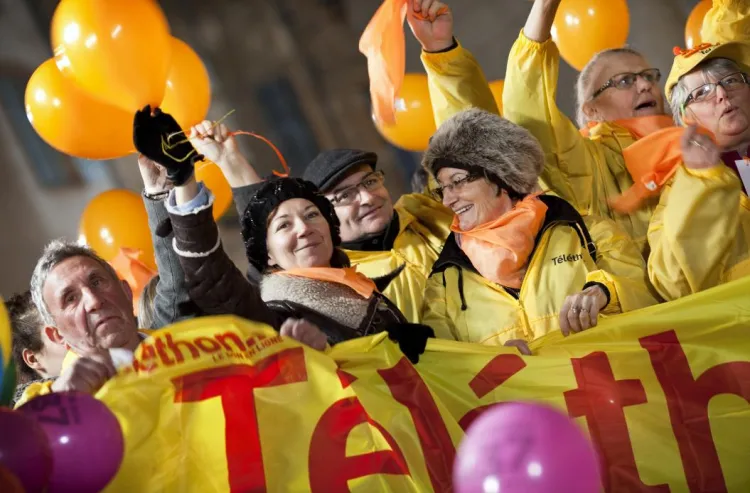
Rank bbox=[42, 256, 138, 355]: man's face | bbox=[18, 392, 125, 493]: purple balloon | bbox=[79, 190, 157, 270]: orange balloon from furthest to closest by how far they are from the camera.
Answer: bbox=[79, 190, 157, 270]: orange balloon
bbox=[42, 256, 138, 355]: man's face
bbox=[18, 392, 125, 493]: purple balloon

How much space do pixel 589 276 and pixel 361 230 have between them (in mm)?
842

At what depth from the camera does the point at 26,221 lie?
543 cm

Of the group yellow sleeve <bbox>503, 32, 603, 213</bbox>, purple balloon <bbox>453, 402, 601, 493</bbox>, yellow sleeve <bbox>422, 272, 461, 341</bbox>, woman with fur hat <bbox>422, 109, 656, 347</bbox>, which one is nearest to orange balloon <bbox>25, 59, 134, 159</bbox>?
woman with fur hat <bbox>422, 109, 656, 347</bbox>

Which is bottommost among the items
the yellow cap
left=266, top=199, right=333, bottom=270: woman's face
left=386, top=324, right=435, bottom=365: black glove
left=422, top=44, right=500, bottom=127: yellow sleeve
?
left=386, top=324, right=435, bottom=365: black glove

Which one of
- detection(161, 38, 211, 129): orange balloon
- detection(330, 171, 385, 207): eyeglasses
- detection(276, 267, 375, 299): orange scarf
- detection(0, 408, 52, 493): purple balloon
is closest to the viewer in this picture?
detection(0, 408, 52, 493): purple balloon

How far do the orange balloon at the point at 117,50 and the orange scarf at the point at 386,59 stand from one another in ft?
2.02

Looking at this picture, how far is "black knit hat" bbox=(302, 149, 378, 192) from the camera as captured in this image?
9.89 ft

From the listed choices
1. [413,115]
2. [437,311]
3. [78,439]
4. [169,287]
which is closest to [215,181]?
[413,115]

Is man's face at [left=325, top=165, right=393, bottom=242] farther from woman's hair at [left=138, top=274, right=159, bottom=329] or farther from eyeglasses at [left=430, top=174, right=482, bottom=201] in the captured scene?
woman's hair at [left=138, top=274, right=159, bottom=329]

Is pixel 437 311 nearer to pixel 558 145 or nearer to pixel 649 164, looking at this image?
pixel 558 145

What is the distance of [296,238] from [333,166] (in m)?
0.65

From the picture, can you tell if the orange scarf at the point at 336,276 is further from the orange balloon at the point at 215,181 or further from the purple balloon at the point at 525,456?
the orange balloon at the point at 215,181

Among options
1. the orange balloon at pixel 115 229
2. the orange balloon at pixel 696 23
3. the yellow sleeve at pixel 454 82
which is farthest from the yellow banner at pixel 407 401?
the orange balloon at pixel 696 23

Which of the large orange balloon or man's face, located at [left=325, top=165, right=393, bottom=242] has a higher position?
the large orange balloon
